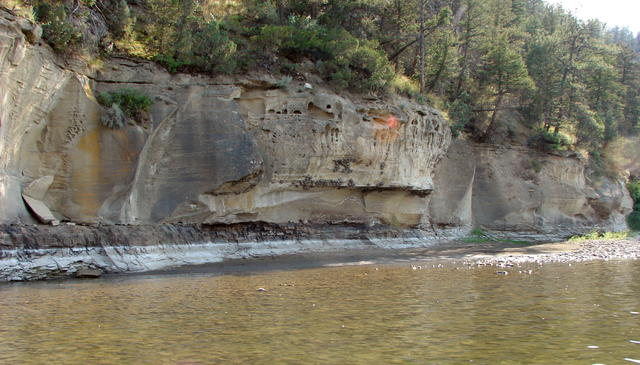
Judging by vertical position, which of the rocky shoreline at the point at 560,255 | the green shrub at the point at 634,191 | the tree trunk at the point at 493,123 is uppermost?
the tree trunk at the point at 493,123

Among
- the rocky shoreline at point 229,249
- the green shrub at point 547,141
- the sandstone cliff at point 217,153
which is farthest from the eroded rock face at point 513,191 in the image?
the rocky shoreline at point 229,249

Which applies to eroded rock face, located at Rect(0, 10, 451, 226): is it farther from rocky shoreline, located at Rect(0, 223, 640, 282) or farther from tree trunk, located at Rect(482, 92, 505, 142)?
tree trunk, located at Rect(482, 92, 505, 142)

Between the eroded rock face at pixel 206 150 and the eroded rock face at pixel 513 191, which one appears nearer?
the eroded rock face at pixel 206 150

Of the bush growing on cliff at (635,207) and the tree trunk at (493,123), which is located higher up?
the tree trunk at (493,123)

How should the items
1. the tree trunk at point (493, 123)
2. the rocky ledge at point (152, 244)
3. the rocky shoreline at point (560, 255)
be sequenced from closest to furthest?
the rocky ledge at point (152, 244) < the rocky shoreline at point (560, 255) < the tree trunk at point (493, 123)

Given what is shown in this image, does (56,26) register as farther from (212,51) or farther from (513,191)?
(513,191)

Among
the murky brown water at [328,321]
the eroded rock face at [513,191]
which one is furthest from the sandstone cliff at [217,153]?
the murky brown water at [328,321]

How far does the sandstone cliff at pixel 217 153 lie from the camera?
15.2m

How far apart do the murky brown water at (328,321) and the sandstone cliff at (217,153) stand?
4548 mm

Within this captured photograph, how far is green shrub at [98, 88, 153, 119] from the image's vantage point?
57.0 ft

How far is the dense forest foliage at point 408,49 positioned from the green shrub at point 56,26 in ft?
0.10

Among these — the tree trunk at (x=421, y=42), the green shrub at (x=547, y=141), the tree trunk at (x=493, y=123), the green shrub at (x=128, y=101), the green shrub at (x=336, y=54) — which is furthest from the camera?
the green shrub at (x=547, y=141)

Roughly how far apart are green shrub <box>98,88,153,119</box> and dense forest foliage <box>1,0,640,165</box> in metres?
1.66

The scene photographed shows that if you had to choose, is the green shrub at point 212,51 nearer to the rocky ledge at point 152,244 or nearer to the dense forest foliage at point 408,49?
the dense forest foliage at point 408,49
